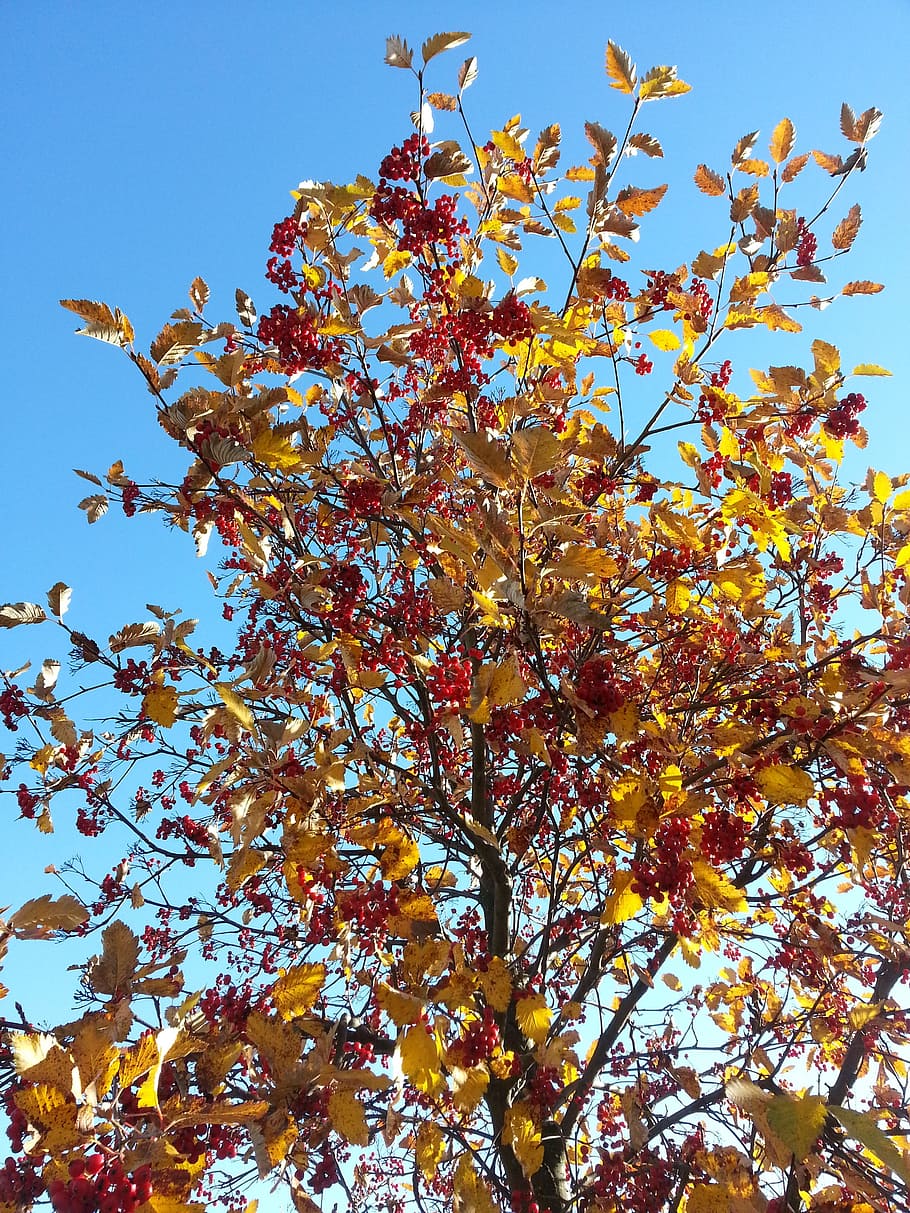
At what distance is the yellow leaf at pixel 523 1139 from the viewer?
2.50 metres

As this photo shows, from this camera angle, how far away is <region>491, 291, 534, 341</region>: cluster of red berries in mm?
2836

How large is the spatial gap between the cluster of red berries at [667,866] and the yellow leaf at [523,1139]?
1.12 m

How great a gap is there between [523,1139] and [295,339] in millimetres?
3473

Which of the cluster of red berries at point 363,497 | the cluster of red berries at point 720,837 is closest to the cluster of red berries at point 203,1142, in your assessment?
the cluster of red berries at point 720,837

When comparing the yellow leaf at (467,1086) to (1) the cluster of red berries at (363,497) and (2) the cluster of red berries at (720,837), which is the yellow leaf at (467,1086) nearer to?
(2) the cluster of red berries at (720,837)

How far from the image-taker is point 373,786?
287 centimetres

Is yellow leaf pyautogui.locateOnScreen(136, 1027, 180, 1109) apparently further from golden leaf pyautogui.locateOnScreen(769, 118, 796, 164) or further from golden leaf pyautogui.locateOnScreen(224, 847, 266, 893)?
golden leaf pyautogui.locateOnScreen(769, 118, 796, 164)

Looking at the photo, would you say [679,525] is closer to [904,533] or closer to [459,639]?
[904,533]

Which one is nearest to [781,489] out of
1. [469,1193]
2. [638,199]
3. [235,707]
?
[638,199]

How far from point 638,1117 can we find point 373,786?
2029 mm

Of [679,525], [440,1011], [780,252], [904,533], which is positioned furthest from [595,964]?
[780,252]

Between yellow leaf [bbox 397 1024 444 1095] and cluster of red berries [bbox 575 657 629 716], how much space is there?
3.93ft

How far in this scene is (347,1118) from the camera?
6.56ft

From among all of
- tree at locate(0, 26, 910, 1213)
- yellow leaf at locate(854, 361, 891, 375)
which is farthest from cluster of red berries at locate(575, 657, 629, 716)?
yellow leaf at locate(854, 361, 891, 375)
